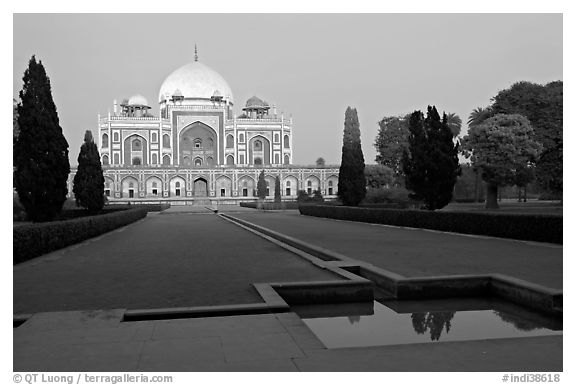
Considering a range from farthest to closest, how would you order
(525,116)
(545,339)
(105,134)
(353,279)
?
(105,134) < (525,116) < (353,279) < (545,339)

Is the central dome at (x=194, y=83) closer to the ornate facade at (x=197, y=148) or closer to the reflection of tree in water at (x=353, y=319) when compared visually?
the ornate facade at (x=197, y=148)

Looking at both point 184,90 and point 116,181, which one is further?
point 184,90

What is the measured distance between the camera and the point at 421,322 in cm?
489

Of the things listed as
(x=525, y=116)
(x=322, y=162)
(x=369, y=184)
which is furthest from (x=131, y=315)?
(x=322, y=162)

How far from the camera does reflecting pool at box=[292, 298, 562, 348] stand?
4.37m

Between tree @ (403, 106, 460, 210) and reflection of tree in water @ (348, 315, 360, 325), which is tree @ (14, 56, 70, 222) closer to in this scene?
reflection of tree in water @ (348, 315, 360, 325)

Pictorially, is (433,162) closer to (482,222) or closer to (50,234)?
(482,222)

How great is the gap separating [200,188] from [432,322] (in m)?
Result: 59.0

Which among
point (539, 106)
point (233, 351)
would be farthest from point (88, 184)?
point (539, 106)

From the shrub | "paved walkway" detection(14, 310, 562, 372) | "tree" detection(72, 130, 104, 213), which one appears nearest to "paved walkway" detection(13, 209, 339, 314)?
"paved walkway" detection(14, 310, 562, 372)

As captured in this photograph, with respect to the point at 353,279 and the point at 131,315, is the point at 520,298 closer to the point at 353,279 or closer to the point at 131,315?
the point at 353,279

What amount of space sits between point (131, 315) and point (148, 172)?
55.7 metres

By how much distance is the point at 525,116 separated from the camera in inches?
1134

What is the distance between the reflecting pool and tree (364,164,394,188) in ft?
136
